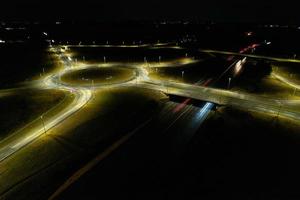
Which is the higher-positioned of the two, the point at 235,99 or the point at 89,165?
the point at 235,99

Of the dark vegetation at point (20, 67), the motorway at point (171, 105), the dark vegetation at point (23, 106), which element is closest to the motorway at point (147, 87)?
the motorway at point (171, 105)

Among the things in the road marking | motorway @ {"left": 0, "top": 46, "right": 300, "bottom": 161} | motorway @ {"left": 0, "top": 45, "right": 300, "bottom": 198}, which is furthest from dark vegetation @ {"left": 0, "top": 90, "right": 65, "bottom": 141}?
the road marking

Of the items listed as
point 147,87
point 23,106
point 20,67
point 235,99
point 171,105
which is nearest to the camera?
point 171,105

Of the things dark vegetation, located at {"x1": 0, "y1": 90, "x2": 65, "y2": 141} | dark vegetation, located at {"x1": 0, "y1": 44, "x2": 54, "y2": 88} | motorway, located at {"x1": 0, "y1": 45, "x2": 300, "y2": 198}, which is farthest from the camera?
dark vegetation, located at {"x1": 0, "y1": 44, "x2": 54, "y2": 88}

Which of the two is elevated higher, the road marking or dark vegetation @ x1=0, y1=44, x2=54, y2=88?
dark vegetation @ x1=0, y1=44, x2=54, y2=88

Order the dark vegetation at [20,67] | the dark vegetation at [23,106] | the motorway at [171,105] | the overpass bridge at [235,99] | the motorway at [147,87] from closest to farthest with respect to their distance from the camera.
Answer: the motorway at [147,87] < the motorway at [171,105] < the dark vegetation at [23,106] < the overpass bridge at [235,99] < the dark vegetation at [20,67]

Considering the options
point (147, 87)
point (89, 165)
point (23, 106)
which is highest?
point (147, 87)

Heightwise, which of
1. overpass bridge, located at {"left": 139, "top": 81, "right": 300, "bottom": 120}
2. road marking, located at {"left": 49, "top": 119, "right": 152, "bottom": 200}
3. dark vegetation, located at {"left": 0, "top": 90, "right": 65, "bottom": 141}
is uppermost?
overpass bridge, located at {"left": 139, "top": 81, "right": 300, "bottom": 120}

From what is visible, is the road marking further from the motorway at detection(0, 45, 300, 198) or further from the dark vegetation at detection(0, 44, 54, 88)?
Result: the dark vegetation at detection(0, 44, 54, 88)

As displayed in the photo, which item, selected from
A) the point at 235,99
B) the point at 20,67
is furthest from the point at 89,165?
the point at 20,67

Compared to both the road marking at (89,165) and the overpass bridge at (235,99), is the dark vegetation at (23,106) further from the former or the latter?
the overpass bridge at (235,99)

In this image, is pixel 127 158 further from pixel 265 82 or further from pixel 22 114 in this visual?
pixel 265 82

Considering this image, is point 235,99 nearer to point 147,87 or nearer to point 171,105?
point 171,105
